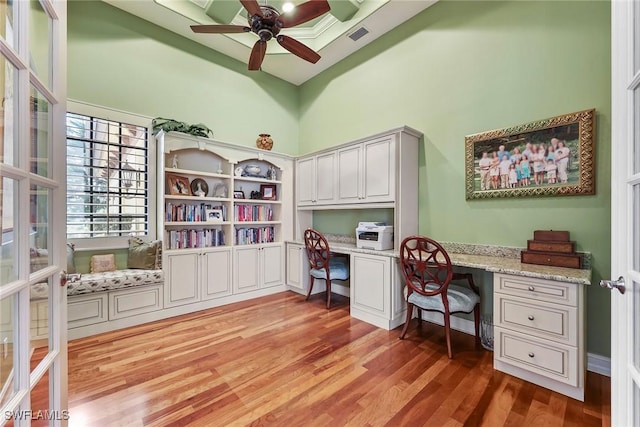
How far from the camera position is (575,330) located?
1.71 meters

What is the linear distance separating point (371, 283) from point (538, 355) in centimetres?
146

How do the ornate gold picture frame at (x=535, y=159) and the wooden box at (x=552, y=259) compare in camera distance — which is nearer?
the wooden box at (x=552, y=259)

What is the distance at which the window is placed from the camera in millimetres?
2803

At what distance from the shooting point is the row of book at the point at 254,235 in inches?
151

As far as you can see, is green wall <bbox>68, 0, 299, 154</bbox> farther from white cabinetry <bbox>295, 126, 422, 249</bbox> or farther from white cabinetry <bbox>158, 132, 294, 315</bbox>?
white cabinetry <bbox>295, 126, 422, 249</bbox>

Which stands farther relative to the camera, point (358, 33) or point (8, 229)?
point (358, 33)

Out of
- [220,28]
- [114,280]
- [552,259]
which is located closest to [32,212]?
[114,280]

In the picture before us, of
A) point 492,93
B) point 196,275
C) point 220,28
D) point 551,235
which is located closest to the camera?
point 551,235

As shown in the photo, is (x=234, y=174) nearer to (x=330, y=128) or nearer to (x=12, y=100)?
(x=330, y=128)

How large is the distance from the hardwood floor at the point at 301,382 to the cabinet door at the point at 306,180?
189 cm

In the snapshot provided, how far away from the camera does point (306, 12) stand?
7.52ft

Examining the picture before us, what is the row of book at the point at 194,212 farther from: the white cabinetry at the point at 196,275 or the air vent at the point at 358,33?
the air vent at the point at 358,33

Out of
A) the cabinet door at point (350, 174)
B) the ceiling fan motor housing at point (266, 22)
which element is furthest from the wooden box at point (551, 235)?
the ceiling fan motor housing at point (266, 22)

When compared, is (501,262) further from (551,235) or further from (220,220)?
(220,220)
